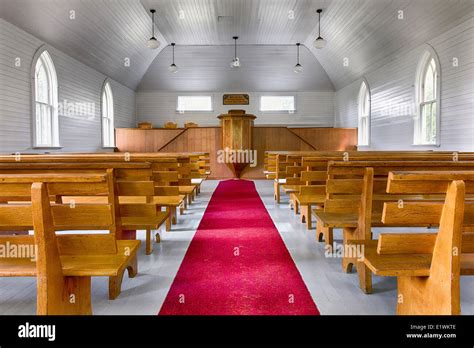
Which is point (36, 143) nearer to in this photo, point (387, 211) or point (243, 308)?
point (243, 308)

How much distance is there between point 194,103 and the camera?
602 inches

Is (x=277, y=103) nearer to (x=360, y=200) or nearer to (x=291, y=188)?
(x=291, y=188)

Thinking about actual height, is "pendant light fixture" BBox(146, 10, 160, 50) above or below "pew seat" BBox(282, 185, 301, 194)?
above

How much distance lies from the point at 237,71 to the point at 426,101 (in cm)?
755

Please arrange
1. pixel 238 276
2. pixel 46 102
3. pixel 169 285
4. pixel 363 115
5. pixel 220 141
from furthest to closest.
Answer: pixel 363 115 < pixel 220 141 < pixel 46 102 < pixel 238 276 < pixel 169 285

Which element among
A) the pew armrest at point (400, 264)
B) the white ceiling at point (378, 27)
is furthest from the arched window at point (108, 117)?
the pew armrest at point (400, 264)

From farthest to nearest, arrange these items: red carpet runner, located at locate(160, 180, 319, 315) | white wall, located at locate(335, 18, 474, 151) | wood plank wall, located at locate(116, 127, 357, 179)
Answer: wood plank wall, located at locate(116, 127, 357, 179) < white wall, located at locate(335, 18, 474, 151) < red carpet runner, located at locate(160, 180, 319, 315)

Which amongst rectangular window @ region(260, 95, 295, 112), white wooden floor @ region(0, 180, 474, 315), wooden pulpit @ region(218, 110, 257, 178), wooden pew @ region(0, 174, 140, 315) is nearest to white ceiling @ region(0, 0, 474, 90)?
rectangular window @ region(260, 95, 295, 112)

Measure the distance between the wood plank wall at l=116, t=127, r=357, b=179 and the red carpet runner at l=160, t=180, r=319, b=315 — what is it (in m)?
6.94

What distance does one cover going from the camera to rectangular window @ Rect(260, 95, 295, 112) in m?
15.3

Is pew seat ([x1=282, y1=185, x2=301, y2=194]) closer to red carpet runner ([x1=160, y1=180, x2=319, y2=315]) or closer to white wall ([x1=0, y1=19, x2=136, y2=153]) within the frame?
red carpet runner ([x1=160, y1=180, x2=319, y2=315])

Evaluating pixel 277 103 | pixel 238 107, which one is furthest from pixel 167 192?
pixel 277 103

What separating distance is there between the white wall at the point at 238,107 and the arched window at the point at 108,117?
9.24 feet
